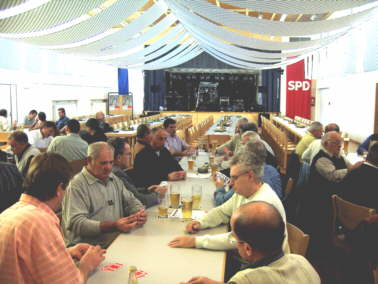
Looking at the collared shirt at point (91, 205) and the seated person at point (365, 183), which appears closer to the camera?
the collared shirt at point (91, 205)

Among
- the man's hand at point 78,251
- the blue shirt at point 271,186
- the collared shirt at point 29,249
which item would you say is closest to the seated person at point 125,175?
the blue shirt at point 271,186

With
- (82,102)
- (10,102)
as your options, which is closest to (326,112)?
(82,102)

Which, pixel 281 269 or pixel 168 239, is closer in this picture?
pixel 281 269

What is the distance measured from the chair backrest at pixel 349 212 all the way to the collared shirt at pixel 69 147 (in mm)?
3678

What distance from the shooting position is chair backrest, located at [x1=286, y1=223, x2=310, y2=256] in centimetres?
231

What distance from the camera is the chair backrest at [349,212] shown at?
3.19 metres

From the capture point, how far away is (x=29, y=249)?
1.63 m

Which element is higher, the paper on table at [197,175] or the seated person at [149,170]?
the seated person at [149,170]

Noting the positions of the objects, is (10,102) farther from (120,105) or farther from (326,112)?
(326,112)

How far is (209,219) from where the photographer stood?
110 inches

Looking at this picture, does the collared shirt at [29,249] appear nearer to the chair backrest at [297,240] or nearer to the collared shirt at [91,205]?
the collared shirt at [91,205]

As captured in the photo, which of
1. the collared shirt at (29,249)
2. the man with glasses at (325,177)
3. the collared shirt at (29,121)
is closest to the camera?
the collared shirt at (29,249)

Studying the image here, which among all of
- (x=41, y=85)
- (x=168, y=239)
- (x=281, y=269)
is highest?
(x=41, y=85)

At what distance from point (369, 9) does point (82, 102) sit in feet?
42.6
